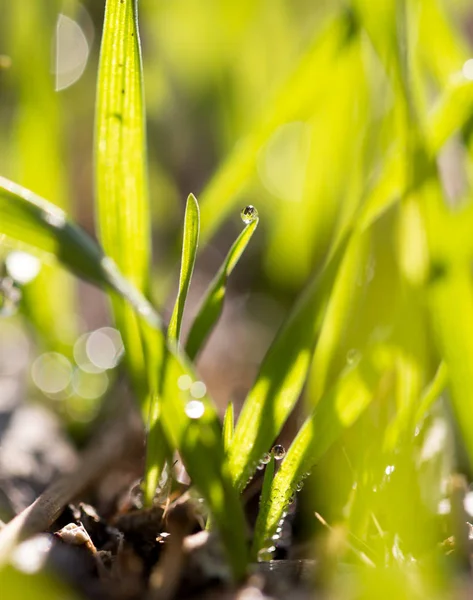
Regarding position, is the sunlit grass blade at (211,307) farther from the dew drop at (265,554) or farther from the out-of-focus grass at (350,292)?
the dew drop at (265,554)

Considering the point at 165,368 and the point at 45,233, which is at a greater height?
the point at 45,233

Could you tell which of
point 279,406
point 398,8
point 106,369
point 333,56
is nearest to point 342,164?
point 333,56

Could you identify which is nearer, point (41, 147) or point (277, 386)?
point (277, 386)

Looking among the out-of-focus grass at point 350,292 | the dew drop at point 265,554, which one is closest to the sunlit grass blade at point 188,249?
the out-of-focus grass at point 350,292

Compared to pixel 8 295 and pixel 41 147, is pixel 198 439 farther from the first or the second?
pixel 41 147

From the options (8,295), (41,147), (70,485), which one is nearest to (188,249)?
(70,485)

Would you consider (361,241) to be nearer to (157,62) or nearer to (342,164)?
(342,164)
